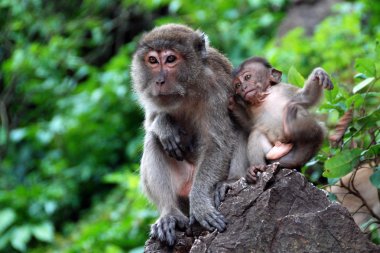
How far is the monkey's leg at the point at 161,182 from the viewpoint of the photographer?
16.8 feet

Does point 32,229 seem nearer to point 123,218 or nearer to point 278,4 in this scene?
point 123,218

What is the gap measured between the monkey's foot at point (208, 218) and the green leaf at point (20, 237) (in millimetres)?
5596

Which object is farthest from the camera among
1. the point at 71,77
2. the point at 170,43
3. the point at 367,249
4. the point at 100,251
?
the point at 71,77

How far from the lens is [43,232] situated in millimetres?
10234

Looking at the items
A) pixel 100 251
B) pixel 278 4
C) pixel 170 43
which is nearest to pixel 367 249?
pixel 170 43

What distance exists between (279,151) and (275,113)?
29 centimetres

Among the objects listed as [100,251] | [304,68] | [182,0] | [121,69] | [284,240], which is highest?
[182,0]

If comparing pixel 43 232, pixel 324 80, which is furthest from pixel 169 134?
pixel 43 232

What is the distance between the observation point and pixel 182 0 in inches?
470

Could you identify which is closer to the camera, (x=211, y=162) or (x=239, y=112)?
(x=211, y=162)

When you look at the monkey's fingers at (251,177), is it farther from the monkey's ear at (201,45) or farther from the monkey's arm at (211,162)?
the monkey's ear at (201,45)

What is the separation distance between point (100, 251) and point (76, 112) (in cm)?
361

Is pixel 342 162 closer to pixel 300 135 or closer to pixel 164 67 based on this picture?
pixel 300 135

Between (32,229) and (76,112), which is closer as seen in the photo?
(32,229)
